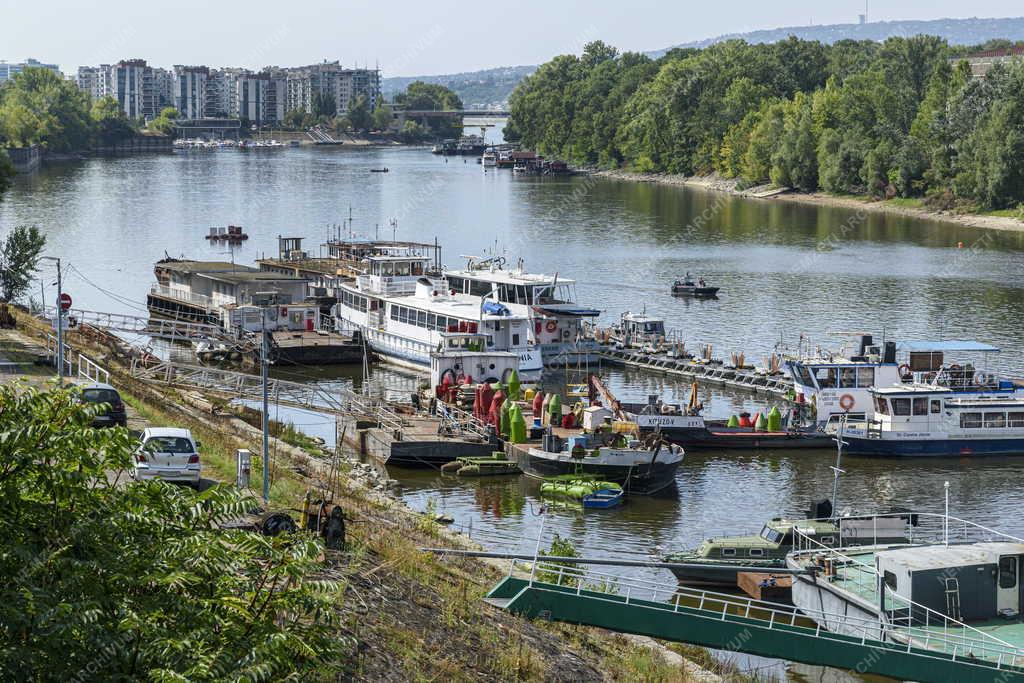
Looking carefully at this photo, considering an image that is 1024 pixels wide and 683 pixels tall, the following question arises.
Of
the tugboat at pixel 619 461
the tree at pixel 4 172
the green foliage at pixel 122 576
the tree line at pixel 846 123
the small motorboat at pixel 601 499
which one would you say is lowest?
the small motorboat at pixel 601 499

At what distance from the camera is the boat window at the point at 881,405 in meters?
45.9

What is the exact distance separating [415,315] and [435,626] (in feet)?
136

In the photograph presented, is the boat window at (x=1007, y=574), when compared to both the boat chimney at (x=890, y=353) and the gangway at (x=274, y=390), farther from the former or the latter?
the boat chimney at (x=890, y=353)

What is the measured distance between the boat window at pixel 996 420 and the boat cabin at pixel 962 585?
22.2m

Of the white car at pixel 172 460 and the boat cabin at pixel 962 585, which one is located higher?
the white car at pixel 172 460

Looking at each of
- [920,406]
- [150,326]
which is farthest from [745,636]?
[150,326]

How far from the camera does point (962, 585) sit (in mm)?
24453

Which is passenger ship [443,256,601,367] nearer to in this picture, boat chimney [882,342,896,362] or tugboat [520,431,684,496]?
boat chimney [882,342,896,362]

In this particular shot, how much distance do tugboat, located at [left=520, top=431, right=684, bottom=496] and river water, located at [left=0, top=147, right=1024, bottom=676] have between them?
0.60m

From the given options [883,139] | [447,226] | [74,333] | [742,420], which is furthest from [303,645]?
[883,139]

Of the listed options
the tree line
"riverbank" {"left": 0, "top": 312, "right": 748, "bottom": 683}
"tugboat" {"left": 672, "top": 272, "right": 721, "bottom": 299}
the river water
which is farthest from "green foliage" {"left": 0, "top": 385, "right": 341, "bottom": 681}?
the tree line

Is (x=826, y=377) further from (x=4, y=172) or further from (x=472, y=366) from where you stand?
(x=4, y=172)

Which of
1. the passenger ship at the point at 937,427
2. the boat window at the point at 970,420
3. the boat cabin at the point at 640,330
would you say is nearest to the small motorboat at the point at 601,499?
the passenger ship at the point at 937,427

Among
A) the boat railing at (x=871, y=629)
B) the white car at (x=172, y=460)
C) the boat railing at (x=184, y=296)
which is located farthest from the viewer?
the boat railing at (x=184, y=296)
